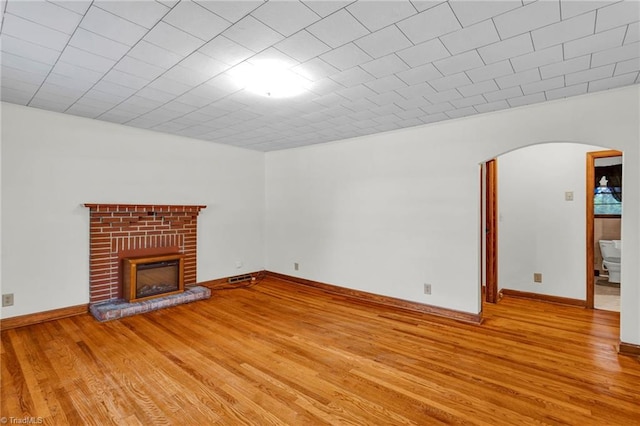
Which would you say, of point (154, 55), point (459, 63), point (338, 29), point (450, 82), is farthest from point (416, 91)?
point (154, 55)

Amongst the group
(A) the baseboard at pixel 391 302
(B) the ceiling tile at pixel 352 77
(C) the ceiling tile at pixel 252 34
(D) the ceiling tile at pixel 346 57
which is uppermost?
(B) the ceiling tile at pixel 352 77

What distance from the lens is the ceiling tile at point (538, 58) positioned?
209cm

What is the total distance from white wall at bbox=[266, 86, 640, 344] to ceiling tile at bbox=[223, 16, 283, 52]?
2.56 meters

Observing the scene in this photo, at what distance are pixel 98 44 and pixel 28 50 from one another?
0.55m

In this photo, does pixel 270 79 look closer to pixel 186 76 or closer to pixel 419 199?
pixel 186 76

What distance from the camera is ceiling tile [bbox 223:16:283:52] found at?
5.89ft

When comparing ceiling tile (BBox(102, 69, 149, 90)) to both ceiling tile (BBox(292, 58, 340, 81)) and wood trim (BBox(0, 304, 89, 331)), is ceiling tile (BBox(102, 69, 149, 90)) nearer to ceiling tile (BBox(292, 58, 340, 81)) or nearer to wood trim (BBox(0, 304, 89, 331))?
ceiling tile (BBox(292, 58, 340, 81))

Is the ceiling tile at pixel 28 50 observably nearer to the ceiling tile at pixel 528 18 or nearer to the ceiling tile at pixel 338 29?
the ceiling tile at pixel 338 29

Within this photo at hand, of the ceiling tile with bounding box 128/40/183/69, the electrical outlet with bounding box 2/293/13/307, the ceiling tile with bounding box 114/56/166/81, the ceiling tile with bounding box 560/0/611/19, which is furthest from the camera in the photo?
the electrical outlet with bounding box 2/293/13/307

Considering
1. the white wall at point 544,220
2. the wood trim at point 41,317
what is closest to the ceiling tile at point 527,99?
the white wall at point 544,220

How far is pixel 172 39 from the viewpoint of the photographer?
6.45 ft

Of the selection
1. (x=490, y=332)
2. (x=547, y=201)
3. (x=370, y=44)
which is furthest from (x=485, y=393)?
(x=547, y=201)

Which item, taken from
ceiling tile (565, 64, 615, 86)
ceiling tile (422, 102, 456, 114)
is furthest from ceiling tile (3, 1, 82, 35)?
ceiling tile (565, 64, 615, 86)

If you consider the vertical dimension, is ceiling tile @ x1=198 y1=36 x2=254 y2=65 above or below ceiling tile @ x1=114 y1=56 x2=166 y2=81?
below
